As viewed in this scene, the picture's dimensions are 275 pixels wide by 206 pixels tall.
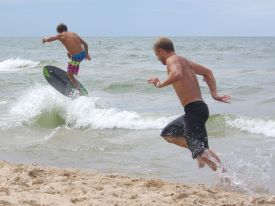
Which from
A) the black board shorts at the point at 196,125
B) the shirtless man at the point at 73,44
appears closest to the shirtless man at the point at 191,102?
the black board shorts at the point at 196,125

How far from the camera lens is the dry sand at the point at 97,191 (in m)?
4.57

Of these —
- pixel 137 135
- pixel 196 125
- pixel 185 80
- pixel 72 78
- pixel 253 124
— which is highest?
pixel 185 80

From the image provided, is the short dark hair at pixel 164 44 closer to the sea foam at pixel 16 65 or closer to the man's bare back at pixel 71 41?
the man's bare back at pixel 71 41

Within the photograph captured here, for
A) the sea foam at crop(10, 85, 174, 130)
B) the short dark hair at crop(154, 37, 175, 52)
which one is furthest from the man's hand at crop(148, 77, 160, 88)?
the sea foam at crop(10, 85, 174, 130)

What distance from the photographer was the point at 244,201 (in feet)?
15.8

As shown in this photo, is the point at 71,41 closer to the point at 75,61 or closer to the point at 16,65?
the point at 75,61

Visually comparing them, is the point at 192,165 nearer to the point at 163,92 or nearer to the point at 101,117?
the point at 101,117

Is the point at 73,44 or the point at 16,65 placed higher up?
the point at 73,44

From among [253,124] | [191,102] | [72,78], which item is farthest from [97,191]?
[72,78]

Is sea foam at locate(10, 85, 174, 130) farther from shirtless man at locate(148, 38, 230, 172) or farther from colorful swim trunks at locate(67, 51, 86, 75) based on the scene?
shirtless man at locate(148, 38, 230, 172)

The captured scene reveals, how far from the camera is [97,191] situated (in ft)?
16.3

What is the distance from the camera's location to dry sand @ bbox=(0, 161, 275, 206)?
4574 millimetres

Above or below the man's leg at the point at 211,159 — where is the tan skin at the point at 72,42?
above

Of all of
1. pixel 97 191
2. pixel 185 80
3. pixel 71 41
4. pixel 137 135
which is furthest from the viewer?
pixel 71 41
